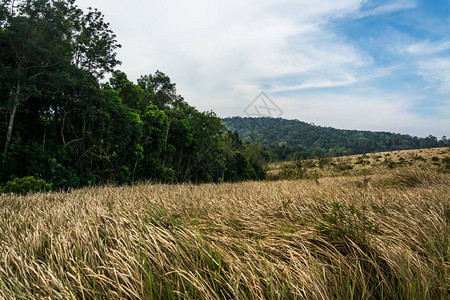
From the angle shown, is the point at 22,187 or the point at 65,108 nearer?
the point at 22,187

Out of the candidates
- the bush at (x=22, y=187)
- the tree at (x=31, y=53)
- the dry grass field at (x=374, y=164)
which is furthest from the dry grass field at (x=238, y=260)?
the tree at (x=31, y=53)

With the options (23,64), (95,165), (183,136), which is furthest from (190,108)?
(23,64)

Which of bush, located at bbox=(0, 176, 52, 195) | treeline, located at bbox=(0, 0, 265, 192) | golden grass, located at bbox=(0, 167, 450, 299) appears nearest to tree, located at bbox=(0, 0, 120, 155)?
treeline, located at bbox=(0, 0, 265, 192)

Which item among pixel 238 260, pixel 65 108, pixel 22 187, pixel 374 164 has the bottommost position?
pixel 374 164

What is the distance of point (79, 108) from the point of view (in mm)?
17781

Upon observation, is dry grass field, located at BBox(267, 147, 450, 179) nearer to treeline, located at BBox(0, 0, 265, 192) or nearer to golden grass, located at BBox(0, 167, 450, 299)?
golden grass, located at BBox(0, 167, 450, 299)

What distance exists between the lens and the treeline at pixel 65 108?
1438 cm

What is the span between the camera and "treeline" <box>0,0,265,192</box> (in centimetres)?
1438

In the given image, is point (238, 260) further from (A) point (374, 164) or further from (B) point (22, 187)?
(A) point (374, 164)

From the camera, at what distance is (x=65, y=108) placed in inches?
712

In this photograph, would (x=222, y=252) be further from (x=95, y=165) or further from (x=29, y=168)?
(x=95, y=165)

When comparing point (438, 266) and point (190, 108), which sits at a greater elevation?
point (190, 108)

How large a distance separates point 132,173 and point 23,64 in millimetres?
13039

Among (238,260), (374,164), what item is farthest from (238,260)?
(374,164)
